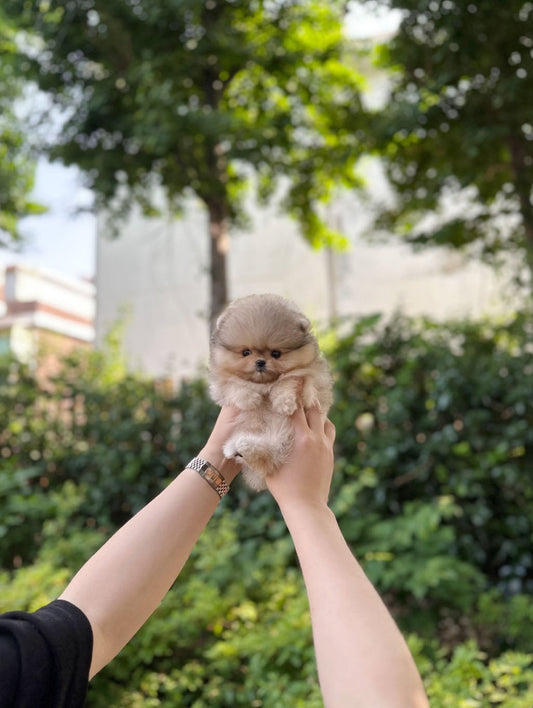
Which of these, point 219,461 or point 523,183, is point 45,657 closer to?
point 219,461

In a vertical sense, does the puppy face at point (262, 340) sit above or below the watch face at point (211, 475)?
above

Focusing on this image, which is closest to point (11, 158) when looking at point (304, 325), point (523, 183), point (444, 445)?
point (523, 183)

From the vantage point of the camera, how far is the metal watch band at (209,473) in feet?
4.19

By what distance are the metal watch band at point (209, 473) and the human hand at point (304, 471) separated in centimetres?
11

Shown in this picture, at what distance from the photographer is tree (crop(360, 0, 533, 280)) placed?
4883mm

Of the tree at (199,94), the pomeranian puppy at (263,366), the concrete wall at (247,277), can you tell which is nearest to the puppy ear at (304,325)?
the pomeranian puppy at (263,366)

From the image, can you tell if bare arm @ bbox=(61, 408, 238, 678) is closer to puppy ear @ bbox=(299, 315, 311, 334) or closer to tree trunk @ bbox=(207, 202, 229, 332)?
puppy ear @ bbox=(299, 315, 311, 334)

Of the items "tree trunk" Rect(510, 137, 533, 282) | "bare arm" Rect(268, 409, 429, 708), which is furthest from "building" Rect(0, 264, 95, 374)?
"bare arm" Rect(268, 409, 429, 708)

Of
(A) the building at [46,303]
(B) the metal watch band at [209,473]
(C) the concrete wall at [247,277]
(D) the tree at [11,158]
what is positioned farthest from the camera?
(A) the building at [46,303]

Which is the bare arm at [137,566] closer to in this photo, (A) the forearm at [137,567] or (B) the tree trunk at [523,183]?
(A) the forearm at [137,567]

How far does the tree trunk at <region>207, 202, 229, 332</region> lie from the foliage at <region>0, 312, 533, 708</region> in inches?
48.7

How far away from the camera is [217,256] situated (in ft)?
22.4

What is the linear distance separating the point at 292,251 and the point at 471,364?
7.81 m

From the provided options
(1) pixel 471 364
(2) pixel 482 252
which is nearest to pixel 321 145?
(2) pixel 482 252
